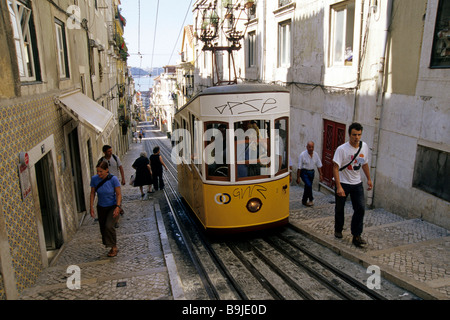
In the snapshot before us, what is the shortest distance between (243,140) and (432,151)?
368 centimetres

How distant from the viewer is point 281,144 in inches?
250

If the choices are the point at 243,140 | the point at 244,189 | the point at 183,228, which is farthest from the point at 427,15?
the point at 183,228

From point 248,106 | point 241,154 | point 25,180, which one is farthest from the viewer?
point 241,154

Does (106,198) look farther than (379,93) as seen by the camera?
No

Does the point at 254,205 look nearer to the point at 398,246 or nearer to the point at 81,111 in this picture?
the point at 398,246

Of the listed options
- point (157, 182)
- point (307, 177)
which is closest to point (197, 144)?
point (307, 177)

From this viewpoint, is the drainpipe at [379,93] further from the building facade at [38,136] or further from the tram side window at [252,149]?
the building facade at [38,136]

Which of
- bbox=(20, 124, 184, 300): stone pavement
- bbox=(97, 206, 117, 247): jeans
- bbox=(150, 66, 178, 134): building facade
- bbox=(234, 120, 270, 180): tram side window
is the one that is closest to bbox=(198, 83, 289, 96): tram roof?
bbox=(234, 120, 270, 180): tram side window

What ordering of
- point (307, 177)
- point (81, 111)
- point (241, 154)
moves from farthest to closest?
point (307, 177) < point (81, 111) < point (241, 154)

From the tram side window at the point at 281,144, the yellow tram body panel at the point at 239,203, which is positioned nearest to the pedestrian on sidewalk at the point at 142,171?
the yellow tram body panel at the point at 239,203

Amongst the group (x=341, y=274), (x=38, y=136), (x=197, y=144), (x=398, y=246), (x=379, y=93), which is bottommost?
(x=341, y=274)

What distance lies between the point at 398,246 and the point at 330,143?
5123 mm
